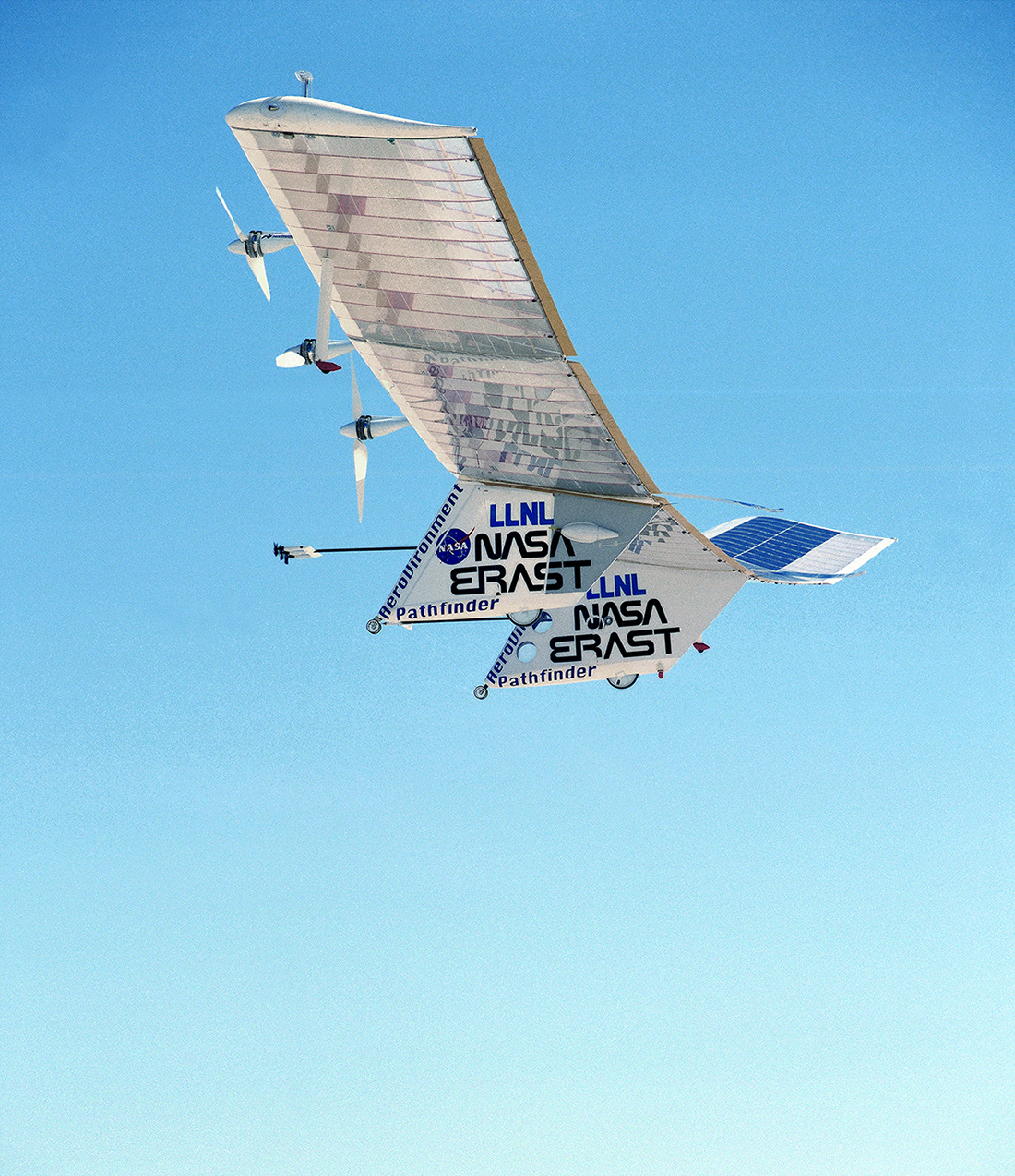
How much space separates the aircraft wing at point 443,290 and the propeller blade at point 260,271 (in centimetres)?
113

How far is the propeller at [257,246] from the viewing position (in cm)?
3241

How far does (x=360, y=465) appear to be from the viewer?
40.0 metres

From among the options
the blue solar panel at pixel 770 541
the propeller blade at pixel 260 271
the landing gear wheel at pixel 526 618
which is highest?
the propeller blade at pixel 260 271

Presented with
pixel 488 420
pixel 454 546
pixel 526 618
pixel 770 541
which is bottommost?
pixel 526 618

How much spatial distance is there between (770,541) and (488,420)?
13516 mm

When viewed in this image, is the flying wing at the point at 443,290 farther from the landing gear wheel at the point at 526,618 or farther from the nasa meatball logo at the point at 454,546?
the landing gear wheel at the point at 526,618

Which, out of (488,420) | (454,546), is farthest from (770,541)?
(488,420)

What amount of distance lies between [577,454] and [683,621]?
6.43 metres

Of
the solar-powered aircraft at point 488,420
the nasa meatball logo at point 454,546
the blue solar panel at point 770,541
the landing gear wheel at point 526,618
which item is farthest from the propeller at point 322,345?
the blue solar panel at point 770,541

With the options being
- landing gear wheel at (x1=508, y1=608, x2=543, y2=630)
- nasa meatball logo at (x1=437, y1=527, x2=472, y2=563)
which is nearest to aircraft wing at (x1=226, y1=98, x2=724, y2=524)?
nasa meatball logo at (x1=437, y1=527, x2=472, y2=563)

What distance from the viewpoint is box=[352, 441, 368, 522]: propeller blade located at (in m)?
39.9

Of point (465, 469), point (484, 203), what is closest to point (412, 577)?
point (465, 469)

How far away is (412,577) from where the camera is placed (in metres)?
40.6

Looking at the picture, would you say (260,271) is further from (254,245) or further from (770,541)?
(770,541)
